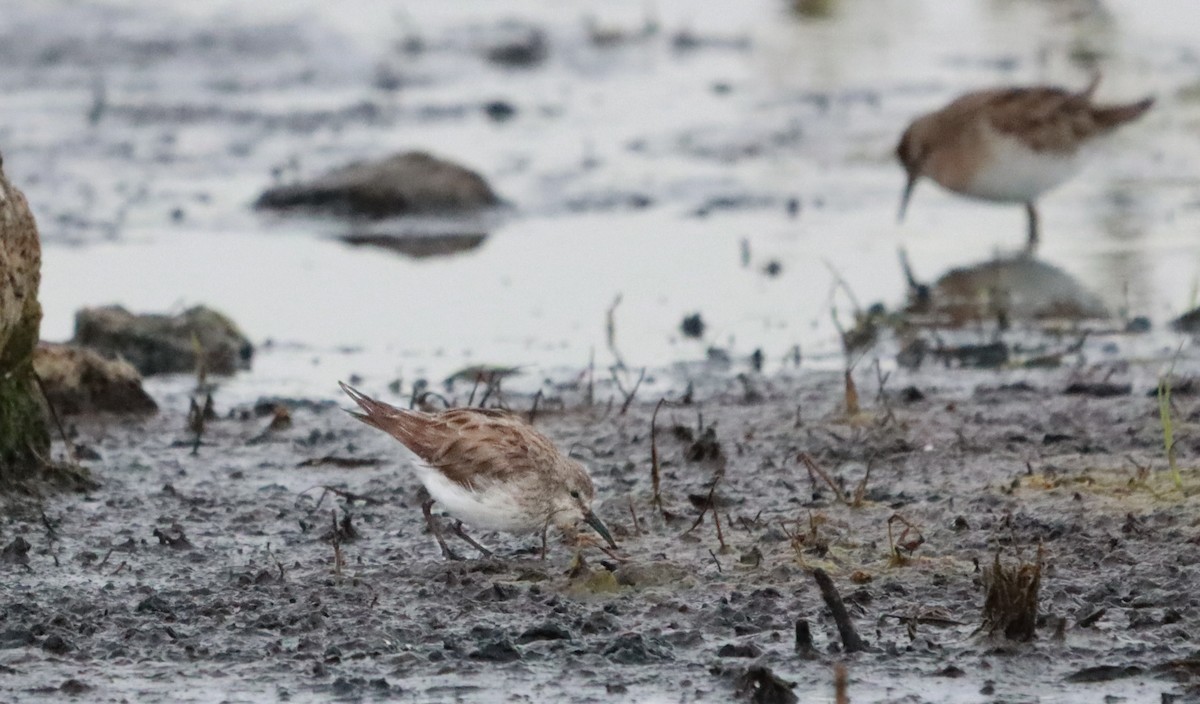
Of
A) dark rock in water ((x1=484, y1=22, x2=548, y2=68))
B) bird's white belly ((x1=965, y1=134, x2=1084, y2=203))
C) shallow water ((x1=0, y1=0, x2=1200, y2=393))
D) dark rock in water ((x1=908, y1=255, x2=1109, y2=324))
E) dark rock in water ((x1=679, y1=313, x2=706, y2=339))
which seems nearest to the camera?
dark rock in water ((x1=679, y1=313, x2=706, y2=339))

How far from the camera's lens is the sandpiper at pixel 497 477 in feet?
20.2

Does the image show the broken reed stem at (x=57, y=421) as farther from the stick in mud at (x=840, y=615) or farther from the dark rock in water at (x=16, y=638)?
the stick in mud at (x=840, y=615)

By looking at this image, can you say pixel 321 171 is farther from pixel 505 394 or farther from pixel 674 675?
pixel 674 675

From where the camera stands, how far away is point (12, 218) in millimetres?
6715

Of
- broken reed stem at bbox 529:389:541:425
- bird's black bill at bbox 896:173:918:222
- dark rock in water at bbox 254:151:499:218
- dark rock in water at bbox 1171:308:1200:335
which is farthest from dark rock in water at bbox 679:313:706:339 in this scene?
dark rock in water at bbox 254:151:499:218

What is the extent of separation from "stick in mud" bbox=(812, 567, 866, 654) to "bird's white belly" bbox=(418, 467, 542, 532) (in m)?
1.29

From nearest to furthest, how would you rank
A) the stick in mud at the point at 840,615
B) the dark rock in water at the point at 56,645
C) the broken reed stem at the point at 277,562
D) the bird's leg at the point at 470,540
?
the stick in mud at the point at 840,615, the dark rock in water at the point at 56,645, the broken reed stem at the point at 277,562, the bird's leg at the point at 470,540

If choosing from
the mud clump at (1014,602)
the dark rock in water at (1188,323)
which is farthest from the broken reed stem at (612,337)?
the mud clump at (1014,602)

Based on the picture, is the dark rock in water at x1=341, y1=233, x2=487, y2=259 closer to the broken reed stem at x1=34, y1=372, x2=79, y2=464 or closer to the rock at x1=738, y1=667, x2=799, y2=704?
the broken reed stem at x1=34, y1=372, x2=79, y2=464

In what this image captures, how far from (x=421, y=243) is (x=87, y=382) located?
15.2ft

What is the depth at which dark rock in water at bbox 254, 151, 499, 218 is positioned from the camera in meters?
13.6

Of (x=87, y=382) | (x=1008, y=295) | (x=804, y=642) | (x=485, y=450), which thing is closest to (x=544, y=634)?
(x=804, y=642)

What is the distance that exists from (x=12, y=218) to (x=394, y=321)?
3.77 m

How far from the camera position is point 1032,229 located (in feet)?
42.1
